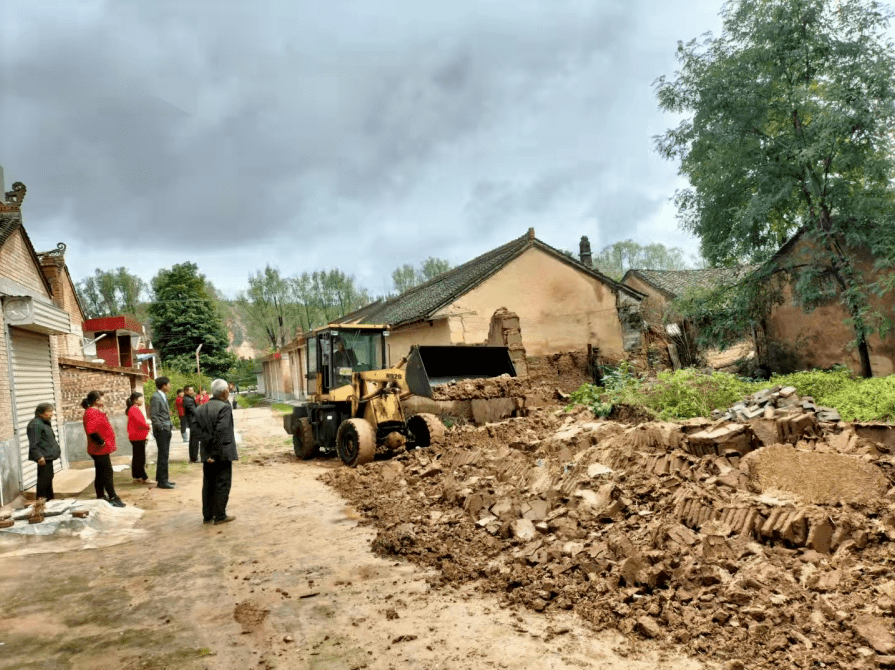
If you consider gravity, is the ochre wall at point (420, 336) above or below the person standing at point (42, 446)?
above

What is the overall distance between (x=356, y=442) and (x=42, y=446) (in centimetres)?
483

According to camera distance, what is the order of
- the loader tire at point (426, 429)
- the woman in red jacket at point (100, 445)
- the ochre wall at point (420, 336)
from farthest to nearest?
the ochre wall at point (420, 336) → the loader tire at point (426, 429) → the woman in red jacket at point (100, 445)

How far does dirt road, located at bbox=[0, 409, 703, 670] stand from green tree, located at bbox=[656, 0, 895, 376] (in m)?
12.9

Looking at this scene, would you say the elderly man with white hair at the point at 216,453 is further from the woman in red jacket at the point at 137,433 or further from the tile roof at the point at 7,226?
the tile roof at the point at 7,226

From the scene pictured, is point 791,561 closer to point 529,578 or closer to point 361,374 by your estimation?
point 529,578

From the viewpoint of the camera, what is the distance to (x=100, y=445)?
8531mm

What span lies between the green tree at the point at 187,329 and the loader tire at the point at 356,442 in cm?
3386

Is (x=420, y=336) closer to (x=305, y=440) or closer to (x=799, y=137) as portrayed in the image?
(x=305, y=440)

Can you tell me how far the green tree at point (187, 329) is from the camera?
4234cm

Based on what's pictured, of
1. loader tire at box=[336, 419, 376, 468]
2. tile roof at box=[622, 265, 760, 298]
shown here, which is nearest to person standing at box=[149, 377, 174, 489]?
loader tire at box=[336, 419, 376, 468]

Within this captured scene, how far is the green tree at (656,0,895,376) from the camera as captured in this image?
13.6 m

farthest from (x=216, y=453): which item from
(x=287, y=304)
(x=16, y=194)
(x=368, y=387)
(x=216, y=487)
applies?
(x=287, y=304)

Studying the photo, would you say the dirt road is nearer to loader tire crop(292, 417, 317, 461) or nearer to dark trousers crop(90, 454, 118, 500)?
dark trousers crop(90, 454, 118, 500)

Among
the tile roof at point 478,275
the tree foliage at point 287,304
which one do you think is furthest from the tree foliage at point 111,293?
the tile roof at point 478,275
